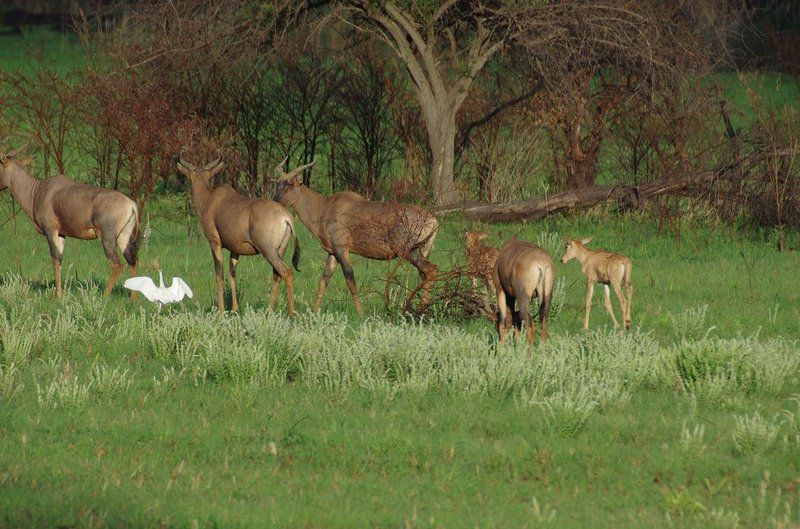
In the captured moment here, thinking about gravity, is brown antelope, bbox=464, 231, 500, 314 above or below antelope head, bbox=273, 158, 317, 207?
below

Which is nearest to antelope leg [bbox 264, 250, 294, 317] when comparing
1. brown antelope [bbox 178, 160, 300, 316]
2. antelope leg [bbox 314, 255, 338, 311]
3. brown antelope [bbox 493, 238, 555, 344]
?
brown antelope [bbox 178, 160, 300, 316]

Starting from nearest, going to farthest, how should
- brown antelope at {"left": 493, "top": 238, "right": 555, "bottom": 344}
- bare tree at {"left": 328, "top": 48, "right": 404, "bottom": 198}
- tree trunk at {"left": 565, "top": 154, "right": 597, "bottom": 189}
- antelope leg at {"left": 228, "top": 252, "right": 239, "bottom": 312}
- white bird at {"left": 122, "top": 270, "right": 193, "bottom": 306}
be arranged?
1. brown antelope at {"left": 493, "top": 238, "right": 555, "bottom": 344}
2. white bird at {"left": 122, "top": 270, "right": 193, "bottom": 306}
3. antelope leg at {"left": 228, "top": 252, "right": 239, "bottom": 312}
4. tree trunk at {"left": 565, "top": 154, "right": 597, "bottom": 189}
5. bare tree at {"left": 328, "top": 48, "right": 404, "bottom": 198}

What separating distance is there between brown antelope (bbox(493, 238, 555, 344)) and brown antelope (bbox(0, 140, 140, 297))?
5020 millimetres

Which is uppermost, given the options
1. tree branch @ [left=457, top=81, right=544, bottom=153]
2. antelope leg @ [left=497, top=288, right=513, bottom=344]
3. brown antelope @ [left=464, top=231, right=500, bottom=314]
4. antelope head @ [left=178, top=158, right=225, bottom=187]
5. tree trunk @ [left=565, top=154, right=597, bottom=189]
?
tree branch @ [left=457, top=81, right=544, bottom=153]

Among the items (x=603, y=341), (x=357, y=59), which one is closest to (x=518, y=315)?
(x=603, y=341)

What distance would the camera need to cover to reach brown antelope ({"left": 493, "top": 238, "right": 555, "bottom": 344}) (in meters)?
10.6

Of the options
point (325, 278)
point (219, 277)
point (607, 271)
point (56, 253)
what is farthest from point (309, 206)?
point (607, 271)

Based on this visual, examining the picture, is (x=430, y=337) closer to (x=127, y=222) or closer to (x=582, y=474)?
(x=582, y=474)

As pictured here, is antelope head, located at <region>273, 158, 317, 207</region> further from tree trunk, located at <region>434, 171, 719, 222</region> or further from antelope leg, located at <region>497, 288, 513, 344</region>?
tree trunk, located at <region>434, 171, 719, 222</region>

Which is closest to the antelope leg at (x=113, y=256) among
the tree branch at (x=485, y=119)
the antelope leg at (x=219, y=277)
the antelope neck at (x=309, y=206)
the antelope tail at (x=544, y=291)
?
the antelope leg at (x=219, y=277)

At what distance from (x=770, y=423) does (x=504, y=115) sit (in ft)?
55.5

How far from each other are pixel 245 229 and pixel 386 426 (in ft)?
18.7

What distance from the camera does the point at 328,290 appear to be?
1527cm

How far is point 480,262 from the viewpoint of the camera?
12.7 metres
